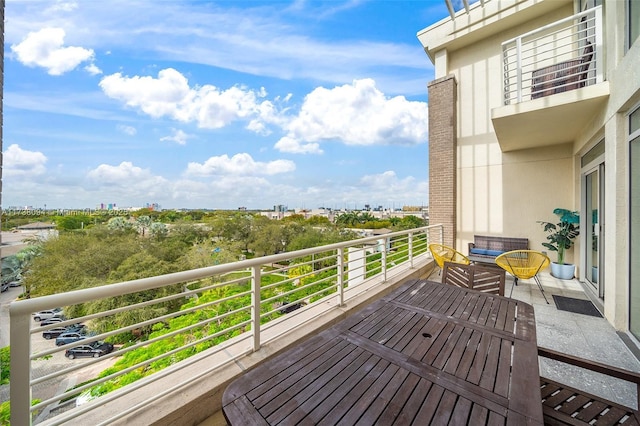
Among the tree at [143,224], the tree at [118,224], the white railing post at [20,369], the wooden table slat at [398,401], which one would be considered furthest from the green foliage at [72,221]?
the wooden table slat at [398,401]

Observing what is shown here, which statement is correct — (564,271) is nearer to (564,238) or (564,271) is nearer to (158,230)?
(564,238)

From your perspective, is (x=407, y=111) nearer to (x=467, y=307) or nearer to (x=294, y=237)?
(x=467, y=307)

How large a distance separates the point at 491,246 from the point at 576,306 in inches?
95.7

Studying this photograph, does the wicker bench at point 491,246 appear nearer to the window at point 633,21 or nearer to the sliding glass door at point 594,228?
the sliding glass door at point 594,228

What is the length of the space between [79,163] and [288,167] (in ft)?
99.4

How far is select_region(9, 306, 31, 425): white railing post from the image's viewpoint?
1103 mm

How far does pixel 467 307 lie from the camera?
6.79 ft

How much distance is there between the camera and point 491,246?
612cm

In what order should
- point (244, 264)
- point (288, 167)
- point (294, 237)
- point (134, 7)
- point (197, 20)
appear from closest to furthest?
point (244, 264) < point (134, 7) < point (197, 20) < point (294, 237) < point (288, 167)

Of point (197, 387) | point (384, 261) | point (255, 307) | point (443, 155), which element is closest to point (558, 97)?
point (443, 155)

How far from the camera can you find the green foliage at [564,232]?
495 cm

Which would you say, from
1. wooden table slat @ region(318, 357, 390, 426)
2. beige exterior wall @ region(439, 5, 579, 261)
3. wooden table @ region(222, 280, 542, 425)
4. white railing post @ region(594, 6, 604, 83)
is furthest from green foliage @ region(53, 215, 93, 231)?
white railing post @ region(594, 6, 604, 83)

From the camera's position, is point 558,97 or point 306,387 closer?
point 306,387

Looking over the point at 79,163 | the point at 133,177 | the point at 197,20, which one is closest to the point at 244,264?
the point at 197,20
